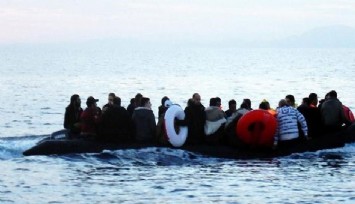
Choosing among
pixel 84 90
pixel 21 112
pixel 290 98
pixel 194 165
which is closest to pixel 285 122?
pixel 290 98

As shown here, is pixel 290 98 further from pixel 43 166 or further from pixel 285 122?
pixel 43 166

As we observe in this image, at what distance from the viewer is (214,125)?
917 inches

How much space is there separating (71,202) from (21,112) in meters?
29.8

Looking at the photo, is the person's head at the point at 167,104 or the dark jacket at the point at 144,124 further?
the person's head at the point at 167,104

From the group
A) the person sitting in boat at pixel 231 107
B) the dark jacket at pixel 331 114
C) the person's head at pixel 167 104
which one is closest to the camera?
the person's head at pixel 167 104

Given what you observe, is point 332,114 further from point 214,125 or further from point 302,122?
point 214,125

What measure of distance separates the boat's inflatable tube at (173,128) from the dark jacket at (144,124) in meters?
0.44

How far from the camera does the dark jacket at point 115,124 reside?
22672mm

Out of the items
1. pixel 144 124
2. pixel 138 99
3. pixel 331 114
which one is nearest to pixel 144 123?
pixel 144 124

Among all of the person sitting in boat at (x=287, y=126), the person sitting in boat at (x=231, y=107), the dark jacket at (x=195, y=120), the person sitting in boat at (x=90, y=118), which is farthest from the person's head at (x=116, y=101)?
the person sitting in boat at (x=287, y=126)

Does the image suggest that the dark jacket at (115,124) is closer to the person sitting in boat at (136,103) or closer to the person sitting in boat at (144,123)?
the person sitting in boat at (144,123)

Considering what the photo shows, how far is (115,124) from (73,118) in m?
1.51

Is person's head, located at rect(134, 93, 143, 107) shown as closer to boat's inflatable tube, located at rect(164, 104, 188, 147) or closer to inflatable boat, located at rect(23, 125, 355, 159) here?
boat's inflatable tube, located at rect(164, 104, 188, 147)

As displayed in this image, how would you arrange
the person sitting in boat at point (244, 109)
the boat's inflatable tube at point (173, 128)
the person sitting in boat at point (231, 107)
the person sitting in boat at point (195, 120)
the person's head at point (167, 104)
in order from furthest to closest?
the person sitting in boat at point (231, 107) < the person's head at point (167, 104) < the person sitting in boat at point (244, 109) < the person sitting in boat at point (195, 120) < the boat's inflatable tube at point (173, 128)
